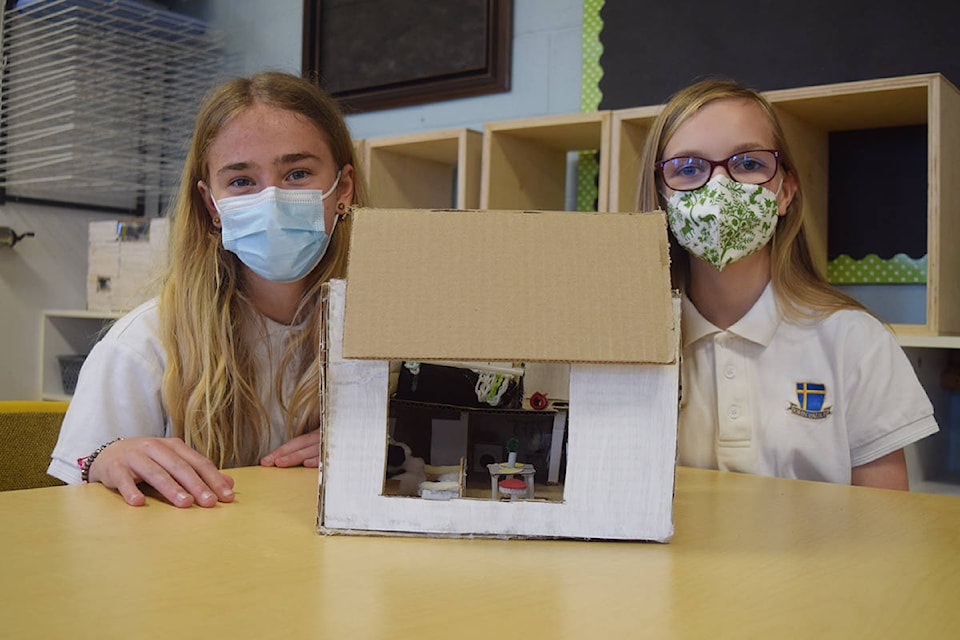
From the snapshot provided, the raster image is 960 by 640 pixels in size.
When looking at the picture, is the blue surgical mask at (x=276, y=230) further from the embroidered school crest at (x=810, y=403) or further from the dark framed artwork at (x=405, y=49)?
the dark framed artwork at (x=405, y=49)

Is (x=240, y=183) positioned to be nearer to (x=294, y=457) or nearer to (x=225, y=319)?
(x=225, y=319)

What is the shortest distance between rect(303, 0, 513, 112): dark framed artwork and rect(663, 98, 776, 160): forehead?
1.45 m

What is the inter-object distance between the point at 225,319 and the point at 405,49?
1.96 metres

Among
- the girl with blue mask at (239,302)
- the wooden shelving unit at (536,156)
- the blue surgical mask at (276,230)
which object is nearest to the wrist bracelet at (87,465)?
the girl with blue mask at (239,302)

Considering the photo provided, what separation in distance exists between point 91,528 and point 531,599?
13.8 inches

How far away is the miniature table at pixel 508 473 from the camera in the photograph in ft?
2.38

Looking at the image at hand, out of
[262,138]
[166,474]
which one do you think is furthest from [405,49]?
[166,474]

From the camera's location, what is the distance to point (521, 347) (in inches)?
25.2

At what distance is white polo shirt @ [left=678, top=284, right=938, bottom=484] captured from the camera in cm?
125

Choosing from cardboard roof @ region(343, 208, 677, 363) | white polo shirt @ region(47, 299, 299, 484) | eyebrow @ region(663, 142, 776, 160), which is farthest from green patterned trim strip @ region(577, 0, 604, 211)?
cardboard roof @ region(343, 208, 677, 363)

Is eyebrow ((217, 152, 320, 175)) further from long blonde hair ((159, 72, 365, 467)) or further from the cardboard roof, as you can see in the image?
the cardboard roof

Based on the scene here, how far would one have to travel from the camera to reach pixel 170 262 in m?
1.34

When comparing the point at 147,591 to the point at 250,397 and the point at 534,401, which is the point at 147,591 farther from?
the point at 250,397

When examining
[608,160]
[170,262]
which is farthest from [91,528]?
[608,160]
